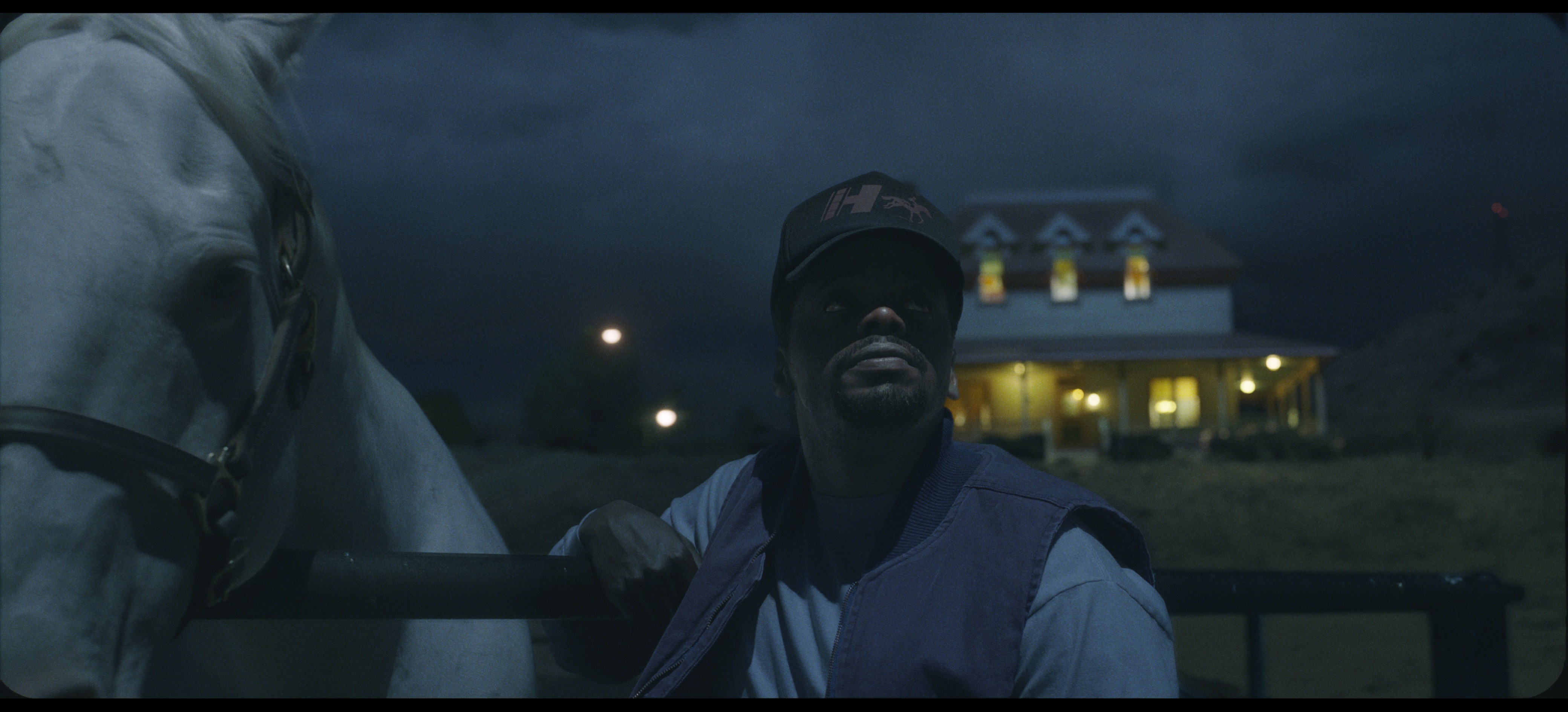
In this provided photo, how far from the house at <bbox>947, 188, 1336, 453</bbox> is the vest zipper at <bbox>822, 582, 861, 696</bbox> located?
2114cm

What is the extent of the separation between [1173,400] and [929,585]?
2455 centimetres

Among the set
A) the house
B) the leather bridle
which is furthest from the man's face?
the house

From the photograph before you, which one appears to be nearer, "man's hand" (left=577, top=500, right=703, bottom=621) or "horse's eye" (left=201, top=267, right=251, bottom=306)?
"horse's eye" (left=201, top=267, right=251, bottom=306)

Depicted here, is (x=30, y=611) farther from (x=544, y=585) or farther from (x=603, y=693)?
(x=603, y=693)

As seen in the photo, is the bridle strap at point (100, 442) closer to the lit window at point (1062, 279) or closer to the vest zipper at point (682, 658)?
the vest zipper at point (682, 658)

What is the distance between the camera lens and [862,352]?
1.31 metres

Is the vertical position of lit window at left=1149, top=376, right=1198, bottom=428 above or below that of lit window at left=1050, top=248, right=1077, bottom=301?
Answer: below

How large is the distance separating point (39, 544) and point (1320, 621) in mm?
10975

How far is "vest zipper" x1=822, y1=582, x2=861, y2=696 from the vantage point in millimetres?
1188

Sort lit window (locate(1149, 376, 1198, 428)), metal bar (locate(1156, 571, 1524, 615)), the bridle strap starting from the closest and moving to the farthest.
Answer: the bridle strap → metal bar (locate(1156, 571, 1524, 615)) → lit window (locate(1149, 376, 1198, 428))

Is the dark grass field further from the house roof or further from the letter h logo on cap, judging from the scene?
the house roof

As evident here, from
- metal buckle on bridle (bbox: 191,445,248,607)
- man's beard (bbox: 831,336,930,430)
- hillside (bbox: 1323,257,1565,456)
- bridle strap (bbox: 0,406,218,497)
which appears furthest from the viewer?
hillside (bbox: 1323,257,1565,456)

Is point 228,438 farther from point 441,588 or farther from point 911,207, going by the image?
point 911,207

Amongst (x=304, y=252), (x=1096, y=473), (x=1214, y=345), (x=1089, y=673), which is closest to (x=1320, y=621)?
(x=1096, y=473)
